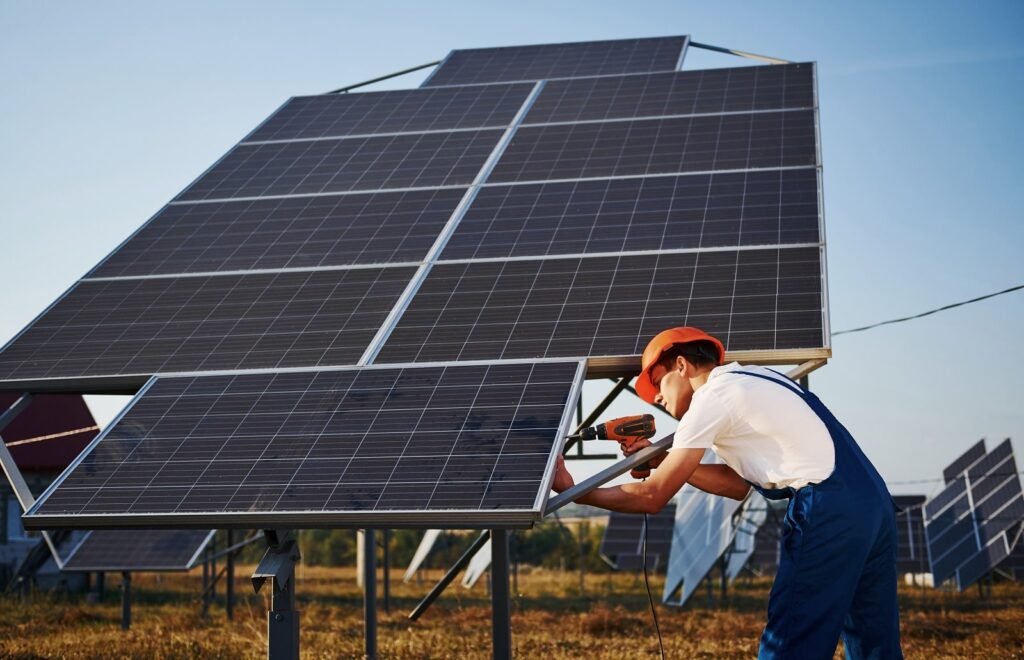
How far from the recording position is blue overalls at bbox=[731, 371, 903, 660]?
4.54 m

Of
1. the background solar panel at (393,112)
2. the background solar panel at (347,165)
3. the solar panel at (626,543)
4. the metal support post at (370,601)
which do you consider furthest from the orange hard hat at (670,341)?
the solar panel at (626,543)

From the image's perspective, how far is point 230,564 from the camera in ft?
68.2

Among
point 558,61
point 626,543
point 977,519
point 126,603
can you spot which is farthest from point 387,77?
point 626,543

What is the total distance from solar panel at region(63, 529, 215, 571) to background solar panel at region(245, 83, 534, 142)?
8762 millimetres

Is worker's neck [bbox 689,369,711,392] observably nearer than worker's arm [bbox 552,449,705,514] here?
No

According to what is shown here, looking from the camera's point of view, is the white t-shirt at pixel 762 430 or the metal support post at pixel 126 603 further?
the metal support post at pixel 126 603

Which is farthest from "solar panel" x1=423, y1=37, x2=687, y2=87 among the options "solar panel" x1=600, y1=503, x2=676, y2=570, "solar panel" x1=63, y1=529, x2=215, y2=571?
"solar panel" x1=600, y1=503, x2=676, y2=570

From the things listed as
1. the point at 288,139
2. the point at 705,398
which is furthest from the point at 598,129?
the point at 705,398

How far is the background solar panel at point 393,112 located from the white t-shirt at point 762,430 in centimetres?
868

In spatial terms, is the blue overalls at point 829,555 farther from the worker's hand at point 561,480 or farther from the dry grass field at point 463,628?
the dry grass field at point 463,628

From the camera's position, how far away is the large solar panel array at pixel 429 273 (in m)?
7.32

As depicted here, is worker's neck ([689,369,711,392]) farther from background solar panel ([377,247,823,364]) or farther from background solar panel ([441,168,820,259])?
background solar panel ([441,168,820,259])

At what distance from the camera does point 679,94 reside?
13.4 meters

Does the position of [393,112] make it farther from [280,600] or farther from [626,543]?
[626,543]
